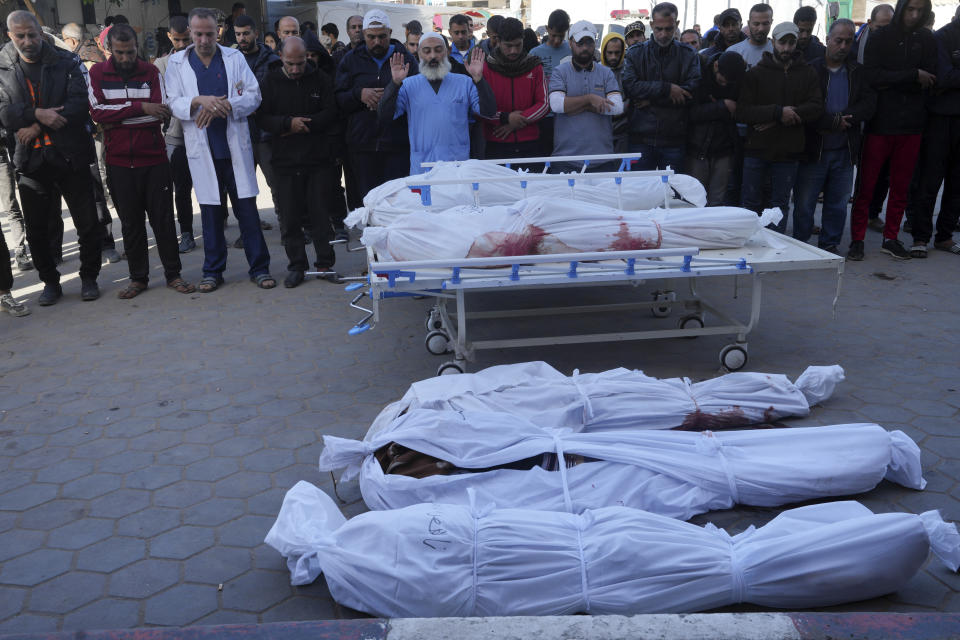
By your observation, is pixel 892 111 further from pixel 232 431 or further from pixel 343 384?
pixel 232 431

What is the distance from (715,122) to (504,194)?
270 centimetres

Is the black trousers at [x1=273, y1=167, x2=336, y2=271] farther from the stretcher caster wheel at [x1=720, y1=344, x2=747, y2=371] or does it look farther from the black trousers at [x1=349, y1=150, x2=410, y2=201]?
the stretcher caster wheel at [x1=720, y1=344, x2=747, y2=371]

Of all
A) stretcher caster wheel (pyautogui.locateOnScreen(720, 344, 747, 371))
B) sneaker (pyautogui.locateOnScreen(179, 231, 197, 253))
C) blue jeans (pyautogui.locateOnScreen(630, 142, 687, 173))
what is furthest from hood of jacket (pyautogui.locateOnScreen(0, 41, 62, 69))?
stretcher caster wheel (pyautogui.locateOnScreen(720, 344, 747, 371))

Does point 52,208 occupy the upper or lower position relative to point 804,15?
lower

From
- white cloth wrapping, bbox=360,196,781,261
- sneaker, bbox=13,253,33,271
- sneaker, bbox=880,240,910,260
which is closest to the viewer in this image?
white cloth wrapping, bbox=360,196,781,261

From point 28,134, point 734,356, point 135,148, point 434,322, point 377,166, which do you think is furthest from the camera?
point 377,166

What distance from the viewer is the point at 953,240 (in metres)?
8.12

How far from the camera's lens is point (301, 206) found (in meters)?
7.32

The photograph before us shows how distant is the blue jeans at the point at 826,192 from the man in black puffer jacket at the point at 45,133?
621 centimetres

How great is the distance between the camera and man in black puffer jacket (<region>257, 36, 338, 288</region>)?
6.93m

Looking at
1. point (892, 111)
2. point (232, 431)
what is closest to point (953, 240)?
point (892, 111)

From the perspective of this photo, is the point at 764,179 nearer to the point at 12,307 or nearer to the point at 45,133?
the point at 45,133

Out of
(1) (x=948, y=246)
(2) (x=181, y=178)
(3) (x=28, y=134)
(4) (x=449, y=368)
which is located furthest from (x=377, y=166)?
(1) (x=948, y=246)

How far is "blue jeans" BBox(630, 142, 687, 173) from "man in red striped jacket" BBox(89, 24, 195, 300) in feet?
13.6
